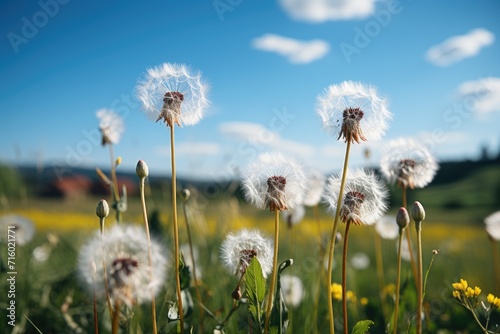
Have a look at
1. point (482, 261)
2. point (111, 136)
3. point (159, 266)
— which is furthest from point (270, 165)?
point (482, 261)

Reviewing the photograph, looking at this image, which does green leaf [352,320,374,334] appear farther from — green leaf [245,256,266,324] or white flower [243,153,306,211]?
white flower [243,153,306,211]

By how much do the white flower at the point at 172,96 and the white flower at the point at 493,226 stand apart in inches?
72.6

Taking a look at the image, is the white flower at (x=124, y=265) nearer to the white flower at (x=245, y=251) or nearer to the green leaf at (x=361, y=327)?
the white flower at (x=245, y=251)

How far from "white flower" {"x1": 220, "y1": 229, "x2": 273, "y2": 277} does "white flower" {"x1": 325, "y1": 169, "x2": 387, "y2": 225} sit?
Result: 269 millimetres

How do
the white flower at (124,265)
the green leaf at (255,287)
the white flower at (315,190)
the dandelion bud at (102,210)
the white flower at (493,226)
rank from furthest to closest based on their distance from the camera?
the white flower at (493,226)
the white flower at (315,190)
the green leaf at (255,287)
the dandelion bud at (102,210)
the white flower at (124,265)

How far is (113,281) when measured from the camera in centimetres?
111

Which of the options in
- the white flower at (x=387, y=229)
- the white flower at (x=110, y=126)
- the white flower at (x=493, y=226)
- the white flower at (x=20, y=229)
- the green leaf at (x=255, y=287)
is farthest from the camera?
the white flower at (x=387, y=229)

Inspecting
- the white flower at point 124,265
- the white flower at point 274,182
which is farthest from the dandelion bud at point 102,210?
the white flower at point 274,182

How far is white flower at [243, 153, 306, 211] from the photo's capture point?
1413mm

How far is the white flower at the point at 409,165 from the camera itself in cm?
186

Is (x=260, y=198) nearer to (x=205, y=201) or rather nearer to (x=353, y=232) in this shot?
(x=205, y=201)

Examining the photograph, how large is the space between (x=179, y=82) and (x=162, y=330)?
805mm

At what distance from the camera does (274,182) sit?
1.44 meters

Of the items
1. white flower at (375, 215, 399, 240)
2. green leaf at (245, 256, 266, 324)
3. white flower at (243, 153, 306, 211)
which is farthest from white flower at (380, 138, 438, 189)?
white flower at (375, 215, 399, 240)
